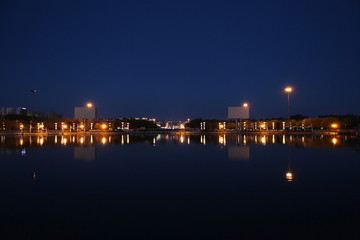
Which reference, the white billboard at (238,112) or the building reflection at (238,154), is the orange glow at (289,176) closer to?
the building reflection at (238,154)

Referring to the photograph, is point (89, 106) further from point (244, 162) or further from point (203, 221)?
point (203, 221)

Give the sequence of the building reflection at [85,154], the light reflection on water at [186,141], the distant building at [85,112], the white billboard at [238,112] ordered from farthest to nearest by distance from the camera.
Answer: the white billboard at [238,112], the distant building at [85,112], the light reflection on water at [186,141], the building reflection at [85,154]

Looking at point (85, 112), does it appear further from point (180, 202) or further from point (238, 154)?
point (180, 202)

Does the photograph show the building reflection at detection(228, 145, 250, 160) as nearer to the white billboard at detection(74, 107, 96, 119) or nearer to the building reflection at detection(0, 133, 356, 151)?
the building reflection at detection(0, 133, 356, 151)

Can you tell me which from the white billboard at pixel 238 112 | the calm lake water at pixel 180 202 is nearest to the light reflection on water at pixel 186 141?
the calm lake water at pixel 180 202

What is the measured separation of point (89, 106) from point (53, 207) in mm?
27891

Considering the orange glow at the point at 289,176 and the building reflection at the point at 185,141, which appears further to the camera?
the building reflection at the point at 185,141

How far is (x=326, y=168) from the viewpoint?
705 centimetres

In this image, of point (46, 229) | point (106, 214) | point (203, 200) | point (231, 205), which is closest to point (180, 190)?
point (203, 200)

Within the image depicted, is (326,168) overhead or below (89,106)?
below

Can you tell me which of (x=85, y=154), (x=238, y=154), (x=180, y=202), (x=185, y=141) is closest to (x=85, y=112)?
(x=185, y=141)

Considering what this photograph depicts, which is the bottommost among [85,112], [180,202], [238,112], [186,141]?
[180,202]

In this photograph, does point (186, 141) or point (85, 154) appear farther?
point (186, 141)

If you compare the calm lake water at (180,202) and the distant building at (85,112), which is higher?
the distant building at (85,112)
